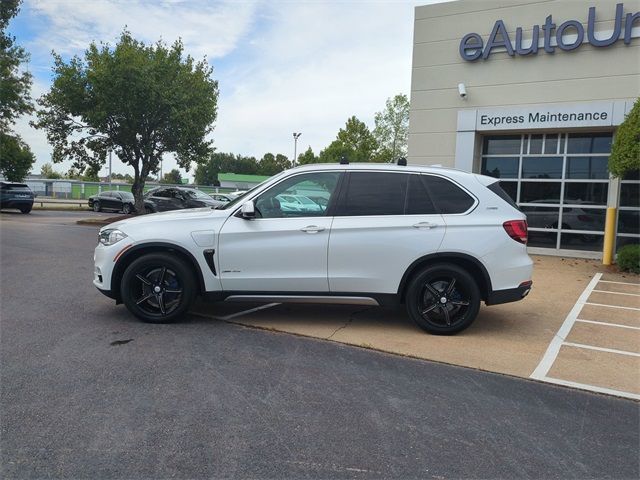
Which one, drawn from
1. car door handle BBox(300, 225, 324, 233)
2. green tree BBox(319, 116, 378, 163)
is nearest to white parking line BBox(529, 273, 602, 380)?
car door handle BBox(300, 225, 324, 233)

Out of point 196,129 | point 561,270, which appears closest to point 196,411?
point 561,270

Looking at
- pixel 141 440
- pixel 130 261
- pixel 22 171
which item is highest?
pixel 22 171

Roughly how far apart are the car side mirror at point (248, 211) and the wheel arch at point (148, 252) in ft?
2.48

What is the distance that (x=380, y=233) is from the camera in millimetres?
5438

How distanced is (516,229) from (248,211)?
2892 mm

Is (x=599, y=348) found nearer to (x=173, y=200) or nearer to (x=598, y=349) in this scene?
(x=598, y=349)

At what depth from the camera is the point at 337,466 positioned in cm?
290

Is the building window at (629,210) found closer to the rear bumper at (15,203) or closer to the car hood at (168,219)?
the car hood at (168,219)

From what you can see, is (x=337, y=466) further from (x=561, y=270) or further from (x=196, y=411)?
(x=561, y=270)

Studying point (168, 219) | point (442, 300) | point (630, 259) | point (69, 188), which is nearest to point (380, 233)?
point (442, 300)

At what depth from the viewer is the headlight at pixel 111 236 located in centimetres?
564

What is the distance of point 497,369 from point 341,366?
1.44 m

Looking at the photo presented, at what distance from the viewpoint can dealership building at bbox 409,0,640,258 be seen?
12016mm

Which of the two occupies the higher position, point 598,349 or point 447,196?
point 447,196
